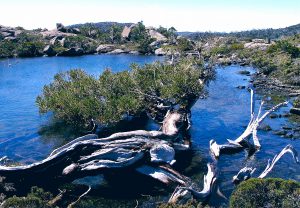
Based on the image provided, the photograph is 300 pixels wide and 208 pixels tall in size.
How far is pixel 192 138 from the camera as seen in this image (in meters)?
46.8

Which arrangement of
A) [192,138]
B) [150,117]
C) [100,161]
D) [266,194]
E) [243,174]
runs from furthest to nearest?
1. [150,117]
2. [192,138]
3. [243,174]
4. [100,161]
5. [266,194]

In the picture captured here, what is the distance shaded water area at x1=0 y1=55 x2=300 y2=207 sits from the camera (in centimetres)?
3206

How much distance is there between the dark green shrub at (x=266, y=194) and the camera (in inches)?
848

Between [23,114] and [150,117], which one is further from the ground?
[150,117]

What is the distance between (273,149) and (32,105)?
133 ft

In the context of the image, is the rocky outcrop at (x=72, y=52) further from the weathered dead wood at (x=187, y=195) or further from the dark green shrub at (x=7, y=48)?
the weathered dead wood at (x=187, y=195)

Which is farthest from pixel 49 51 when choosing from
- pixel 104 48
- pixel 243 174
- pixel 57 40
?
pixel 243 174

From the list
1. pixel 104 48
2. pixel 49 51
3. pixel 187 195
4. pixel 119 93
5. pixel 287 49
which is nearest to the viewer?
pixel 187 195

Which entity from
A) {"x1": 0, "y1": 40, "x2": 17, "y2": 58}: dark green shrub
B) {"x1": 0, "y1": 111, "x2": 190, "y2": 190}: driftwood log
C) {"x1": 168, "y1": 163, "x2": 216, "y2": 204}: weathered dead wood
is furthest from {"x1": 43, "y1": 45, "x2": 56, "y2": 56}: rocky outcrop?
{"x1": 168, "y1": 163, "x2": 216, "y2": 204}: weathered dead wood

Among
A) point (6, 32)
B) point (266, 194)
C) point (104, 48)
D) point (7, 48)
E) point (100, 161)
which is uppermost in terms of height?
point (6, 32)

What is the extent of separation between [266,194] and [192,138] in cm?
2473

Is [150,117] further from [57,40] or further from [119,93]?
[57,40]

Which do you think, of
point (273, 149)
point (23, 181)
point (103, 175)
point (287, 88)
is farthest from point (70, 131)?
point (287, 88)

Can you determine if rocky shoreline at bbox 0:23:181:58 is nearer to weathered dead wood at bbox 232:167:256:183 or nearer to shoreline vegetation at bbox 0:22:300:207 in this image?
shoreline vegetation at bbox 0:22:300:207
